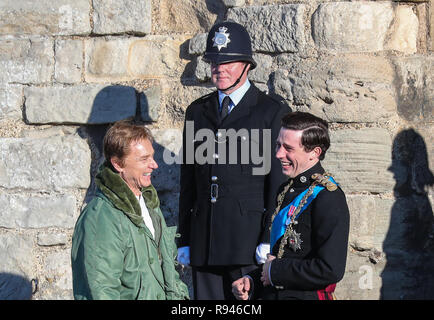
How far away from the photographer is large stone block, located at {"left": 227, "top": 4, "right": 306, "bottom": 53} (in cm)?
454

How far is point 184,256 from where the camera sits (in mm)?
4301

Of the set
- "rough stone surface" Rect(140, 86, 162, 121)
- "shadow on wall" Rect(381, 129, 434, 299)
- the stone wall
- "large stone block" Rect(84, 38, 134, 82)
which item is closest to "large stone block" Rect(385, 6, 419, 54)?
the stone wall

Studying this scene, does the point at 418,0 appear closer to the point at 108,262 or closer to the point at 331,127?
the point at 331,127

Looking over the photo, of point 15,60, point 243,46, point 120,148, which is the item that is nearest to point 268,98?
point 243,46

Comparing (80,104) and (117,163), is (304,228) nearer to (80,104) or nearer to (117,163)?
(117,163)

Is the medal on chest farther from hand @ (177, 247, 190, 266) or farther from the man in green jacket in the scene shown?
hand @ (177, 247, 190, 266)

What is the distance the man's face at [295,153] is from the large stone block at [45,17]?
216 cm

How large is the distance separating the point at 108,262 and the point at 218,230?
3.25 ft

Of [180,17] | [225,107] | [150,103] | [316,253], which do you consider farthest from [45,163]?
[316,253]

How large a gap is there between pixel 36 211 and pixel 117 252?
186cm

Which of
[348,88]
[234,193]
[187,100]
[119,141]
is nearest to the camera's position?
[119,141]

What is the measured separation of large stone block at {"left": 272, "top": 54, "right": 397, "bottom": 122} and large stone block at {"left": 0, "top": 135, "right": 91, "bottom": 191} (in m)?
1.41

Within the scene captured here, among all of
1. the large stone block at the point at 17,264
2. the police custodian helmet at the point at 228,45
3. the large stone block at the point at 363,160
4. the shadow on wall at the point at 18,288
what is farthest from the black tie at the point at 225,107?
the shadow on wall at the point at 18,288

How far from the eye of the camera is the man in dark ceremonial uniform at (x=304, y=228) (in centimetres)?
311
